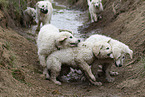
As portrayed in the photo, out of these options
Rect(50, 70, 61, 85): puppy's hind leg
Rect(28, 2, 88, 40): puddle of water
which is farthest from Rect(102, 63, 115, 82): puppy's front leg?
Rect(28, 2, 88, 40): puddle of water

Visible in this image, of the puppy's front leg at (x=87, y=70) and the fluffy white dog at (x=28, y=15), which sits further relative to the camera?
the fluffy white dog at (x=28, y=15)

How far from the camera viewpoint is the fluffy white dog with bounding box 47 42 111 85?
227 inches

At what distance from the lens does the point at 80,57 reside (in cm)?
583

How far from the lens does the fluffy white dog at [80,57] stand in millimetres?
5758

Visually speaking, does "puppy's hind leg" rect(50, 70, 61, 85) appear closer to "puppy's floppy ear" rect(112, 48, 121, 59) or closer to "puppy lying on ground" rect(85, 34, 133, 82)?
"puppy lying on ground" rect(85, 34, 133, 82)

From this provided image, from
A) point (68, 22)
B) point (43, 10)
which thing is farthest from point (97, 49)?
point (68, 22)

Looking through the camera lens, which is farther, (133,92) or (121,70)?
(121,70)

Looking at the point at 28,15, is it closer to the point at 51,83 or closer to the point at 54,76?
the point at 54,76

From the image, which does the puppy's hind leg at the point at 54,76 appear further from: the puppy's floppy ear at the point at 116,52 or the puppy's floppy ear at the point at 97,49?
the puppy's floppy ear at the point at 116,52

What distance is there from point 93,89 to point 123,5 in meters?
8.25

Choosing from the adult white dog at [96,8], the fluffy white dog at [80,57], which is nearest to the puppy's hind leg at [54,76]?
the fluffy white dog at [80,57]

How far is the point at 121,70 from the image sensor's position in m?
6.80

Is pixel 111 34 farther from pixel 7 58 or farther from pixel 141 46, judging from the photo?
pixel 7 58

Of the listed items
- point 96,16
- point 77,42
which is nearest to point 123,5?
point 96,16
